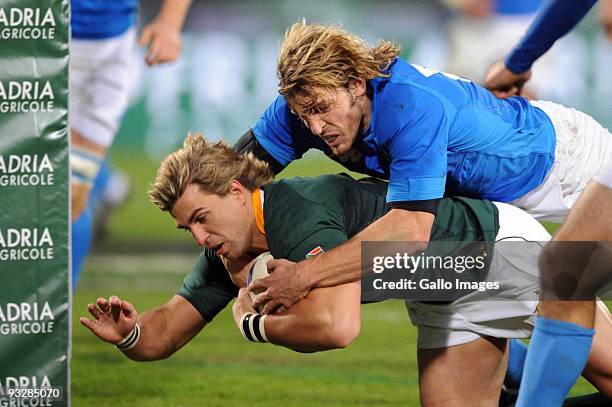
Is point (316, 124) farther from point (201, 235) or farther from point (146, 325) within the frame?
point (146, 325)

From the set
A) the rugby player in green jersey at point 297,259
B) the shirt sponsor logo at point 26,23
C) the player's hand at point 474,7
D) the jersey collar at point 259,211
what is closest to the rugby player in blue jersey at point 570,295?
the rugby player in green jersey at point 297,259

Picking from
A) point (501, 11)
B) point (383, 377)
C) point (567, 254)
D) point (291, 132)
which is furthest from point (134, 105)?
point (567, 254)

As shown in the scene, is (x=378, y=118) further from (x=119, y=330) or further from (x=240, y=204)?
(x=119, y=330)

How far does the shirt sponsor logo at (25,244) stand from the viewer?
12.1ft

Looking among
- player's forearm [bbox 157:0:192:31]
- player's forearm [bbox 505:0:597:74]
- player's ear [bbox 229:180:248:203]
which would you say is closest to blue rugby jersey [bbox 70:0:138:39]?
player's forearm [bbox 157:0:192:31]

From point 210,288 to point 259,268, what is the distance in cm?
38

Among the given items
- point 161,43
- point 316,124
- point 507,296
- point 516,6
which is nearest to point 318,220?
point 316,124

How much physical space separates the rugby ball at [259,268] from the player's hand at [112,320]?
1.48 ft

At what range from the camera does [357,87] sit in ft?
12.3

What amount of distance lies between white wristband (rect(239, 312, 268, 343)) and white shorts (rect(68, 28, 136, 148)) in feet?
8.93

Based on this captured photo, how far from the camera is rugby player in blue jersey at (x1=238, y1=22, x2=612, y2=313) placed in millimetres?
3600

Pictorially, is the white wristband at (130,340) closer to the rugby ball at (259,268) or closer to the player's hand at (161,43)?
the rugby ball at (259,268)

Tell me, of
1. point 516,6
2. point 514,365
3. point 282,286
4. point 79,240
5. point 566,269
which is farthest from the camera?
point 516,6

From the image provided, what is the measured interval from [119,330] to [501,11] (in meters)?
9.27
